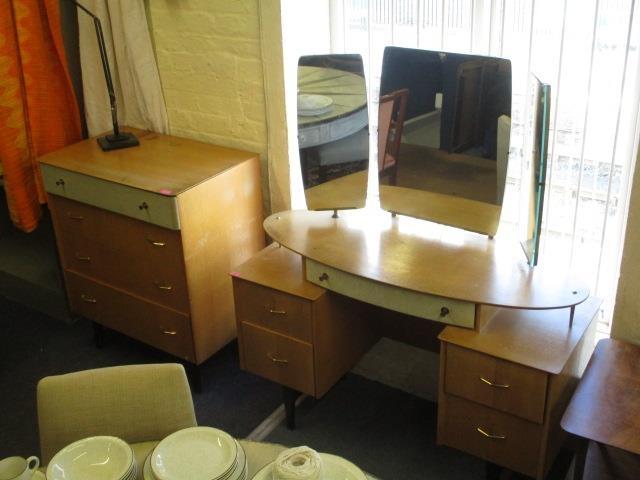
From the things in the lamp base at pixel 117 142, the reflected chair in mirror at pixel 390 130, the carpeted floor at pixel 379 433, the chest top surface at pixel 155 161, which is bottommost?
the carpeted floor at pixel 379 433

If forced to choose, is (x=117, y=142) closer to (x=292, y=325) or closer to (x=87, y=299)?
(x=87, y=299)

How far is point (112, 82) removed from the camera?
10.3 feet

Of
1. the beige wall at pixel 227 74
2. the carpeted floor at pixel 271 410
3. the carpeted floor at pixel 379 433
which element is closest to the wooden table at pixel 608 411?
the carpeted floor at pixel 271 410

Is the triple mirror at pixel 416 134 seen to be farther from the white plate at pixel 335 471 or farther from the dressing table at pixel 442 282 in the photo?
the white plate at pixel 335 471

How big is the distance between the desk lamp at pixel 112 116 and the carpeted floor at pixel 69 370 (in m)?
0.87

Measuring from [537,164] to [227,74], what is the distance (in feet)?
4.39

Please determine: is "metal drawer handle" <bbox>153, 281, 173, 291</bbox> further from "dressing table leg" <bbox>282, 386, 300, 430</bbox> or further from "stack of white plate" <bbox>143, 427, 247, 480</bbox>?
"stack of white plate" <bbox>143, 427, 247, 480</bbox>

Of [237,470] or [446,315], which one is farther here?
[446,315]

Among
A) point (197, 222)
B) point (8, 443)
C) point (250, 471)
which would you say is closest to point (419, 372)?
point (197, 222)

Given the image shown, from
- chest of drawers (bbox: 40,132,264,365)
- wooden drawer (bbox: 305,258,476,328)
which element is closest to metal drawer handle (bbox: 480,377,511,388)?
wooden drawer (bbox: 305,258,476,328)

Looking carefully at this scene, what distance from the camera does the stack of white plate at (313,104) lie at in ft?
8.26

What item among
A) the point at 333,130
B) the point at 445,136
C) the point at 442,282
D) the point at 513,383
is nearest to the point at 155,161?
the point at 333,130

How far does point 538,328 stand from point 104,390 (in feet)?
4.03

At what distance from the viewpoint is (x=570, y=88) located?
2.25m
